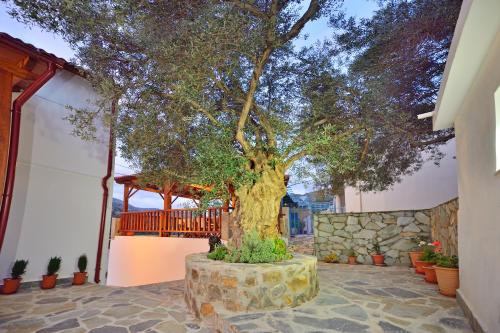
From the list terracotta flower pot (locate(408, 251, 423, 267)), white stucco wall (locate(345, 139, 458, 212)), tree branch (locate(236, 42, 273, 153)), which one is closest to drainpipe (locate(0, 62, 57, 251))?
tree branch (locate(236, 42, 273, 153))

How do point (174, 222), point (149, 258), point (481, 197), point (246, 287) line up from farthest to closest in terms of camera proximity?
point (149, 258) → point (174, 222) → point (246, 287) → point (481, 197)

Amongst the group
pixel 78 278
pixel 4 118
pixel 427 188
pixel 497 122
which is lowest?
pixel 78 278

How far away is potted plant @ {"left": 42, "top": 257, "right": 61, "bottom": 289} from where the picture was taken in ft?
21.7

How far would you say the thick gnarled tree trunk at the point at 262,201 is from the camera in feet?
19.9

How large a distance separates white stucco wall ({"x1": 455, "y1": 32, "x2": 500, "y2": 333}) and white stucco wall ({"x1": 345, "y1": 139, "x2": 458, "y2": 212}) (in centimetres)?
680

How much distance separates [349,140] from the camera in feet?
21.2

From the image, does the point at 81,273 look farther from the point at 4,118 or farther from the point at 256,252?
the point at 256,252

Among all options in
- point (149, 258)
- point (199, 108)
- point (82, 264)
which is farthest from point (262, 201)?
point (149, 258)

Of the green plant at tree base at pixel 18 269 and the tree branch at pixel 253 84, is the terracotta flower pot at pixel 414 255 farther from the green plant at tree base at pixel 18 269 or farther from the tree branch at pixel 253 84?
the green plant at tree base at pixel 18 269

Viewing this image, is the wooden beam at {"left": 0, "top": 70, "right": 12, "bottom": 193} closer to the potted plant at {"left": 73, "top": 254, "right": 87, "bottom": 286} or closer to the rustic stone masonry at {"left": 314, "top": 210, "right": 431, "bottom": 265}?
the potted plant at {"left": 73, "top": 254, "right": 87, "bottom": 286}

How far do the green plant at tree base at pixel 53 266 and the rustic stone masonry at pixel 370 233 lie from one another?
8.00 meters

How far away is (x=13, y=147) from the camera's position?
6070 millimetres

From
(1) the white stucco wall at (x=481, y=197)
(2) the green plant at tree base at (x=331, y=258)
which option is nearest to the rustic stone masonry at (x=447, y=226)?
A: (1) the white stucco wall at (x=481, y=197)

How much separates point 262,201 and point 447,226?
4.33 m
